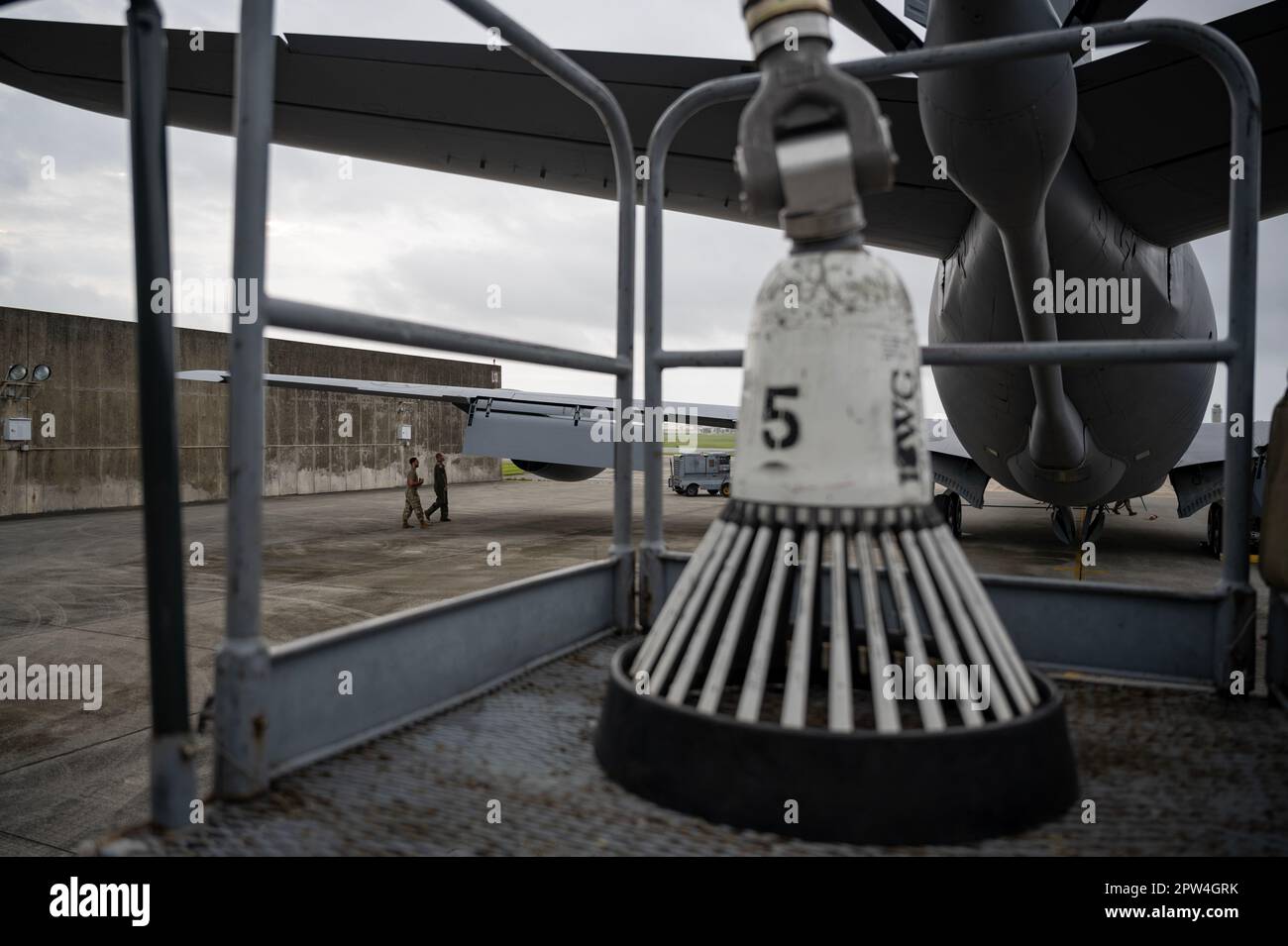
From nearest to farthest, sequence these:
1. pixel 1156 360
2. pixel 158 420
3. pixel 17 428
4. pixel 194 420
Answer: pixel 158 420, pixel 1156 360, pixel 17 428, pixel 194 420

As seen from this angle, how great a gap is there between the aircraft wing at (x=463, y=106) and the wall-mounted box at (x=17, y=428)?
1209 centimetres

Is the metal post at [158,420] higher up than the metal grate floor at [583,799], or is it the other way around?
the metal post at [158,420]

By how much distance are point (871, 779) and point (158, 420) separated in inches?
72.3

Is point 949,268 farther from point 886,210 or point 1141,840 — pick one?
point 1141,840

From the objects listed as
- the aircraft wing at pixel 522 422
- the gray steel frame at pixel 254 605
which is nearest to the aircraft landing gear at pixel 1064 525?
the aircraft wing at pixel 522 422

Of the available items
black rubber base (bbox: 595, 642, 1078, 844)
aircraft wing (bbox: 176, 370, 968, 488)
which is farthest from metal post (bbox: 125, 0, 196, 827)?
aircraft wing (bbox: 176, 370, 968, 488)

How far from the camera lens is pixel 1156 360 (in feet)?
8.87

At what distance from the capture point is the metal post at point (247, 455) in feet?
6.16

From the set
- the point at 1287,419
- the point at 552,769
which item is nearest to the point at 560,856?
the point at 552,769

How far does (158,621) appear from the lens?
71.2 inches

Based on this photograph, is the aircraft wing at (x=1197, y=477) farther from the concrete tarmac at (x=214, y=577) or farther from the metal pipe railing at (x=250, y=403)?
the metal pipe railing at (x=250, y=403)

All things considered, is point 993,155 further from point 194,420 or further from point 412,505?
point 194,420

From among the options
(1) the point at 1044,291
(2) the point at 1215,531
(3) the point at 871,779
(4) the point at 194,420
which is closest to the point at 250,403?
(3) the point at 871,779
